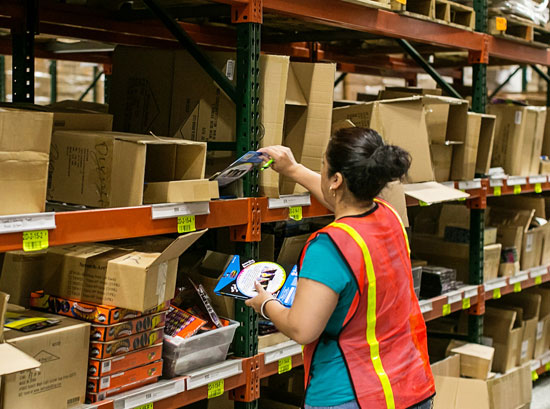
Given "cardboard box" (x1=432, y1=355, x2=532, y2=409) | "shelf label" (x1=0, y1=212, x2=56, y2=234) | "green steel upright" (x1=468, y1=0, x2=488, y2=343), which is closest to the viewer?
"shelf label" (x1=0, y1=212, x2=56, y2=234)

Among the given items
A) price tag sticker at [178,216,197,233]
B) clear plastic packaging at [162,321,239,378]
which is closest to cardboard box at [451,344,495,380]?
clear plastic packaging at [162,321,239,378]

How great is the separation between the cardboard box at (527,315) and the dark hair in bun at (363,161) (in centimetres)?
365

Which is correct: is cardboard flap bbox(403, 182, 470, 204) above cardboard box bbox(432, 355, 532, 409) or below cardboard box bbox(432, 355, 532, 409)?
above

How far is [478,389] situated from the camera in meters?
4.37

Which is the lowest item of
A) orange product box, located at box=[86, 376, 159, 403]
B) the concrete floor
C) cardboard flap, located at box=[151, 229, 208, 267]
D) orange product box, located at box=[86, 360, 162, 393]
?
the concrete floor

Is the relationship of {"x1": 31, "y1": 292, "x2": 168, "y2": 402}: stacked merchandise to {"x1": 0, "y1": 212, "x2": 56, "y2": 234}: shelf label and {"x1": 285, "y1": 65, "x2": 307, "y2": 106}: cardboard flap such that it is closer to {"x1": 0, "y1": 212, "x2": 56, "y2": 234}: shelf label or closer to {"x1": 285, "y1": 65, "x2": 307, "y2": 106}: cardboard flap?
{"x1": 0, "y1": 212, "x2": 56, "y2": 234}: shelf label

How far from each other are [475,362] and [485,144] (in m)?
1.40

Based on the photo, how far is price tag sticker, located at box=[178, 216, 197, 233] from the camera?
2.84 metres

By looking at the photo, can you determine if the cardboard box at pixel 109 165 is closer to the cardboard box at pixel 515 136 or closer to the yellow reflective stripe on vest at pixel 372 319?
the yellow reflective stripe on vest at pixel 372 319

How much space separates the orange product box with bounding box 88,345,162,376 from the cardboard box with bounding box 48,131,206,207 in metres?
0.54

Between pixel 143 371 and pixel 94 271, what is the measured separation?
16.5 inches

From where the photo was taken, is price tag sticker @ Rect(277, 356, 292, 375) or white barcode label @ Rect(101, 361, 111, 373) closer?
white barcode label @ Rect(101, 361, 111, 373)

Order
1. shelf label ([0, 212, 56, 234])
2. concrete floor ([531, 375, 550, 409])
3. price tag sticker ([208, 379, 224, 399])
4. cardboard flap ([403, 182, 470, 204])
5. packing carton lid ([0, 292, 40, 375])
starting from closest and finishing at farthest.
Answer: packing carton lid ([0, 292, 40, 375]) → shelf label ([0, 212, 56, 234]) → price tag sticker ([208, 379, 224, 399]) → cardboard flap ([403, 182, 470, 204]) → concrete floor ([531, 375, 550, 409])

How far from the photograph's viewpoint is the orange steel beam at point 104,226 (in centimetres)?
238
